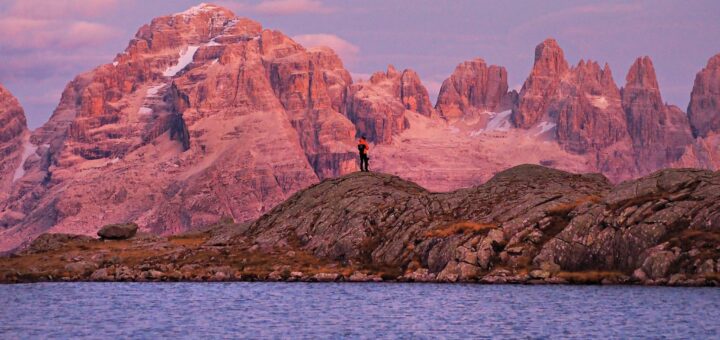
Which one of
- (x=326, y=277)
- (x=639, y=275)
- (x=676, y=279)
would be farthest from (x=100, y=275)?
(x=676, y=279)

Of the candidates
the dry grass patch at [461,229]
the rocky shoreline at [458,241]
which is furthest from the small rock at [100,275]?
the dry grass patch at [461,229]

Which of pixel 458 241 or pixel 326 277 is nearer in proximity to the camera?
pixel 458 241

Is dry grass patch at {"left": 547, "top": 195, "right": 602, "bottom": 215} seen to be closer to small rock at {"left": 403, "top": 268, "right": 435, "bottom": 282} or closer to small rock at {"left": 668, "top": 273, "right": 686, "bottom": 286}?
small rock at {"left": 403, "top": 268, "right": 435, "bottom": 282}

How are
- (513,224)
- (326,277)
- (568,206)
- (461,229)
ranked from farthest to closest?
(326,277), (461,229), (568,206), (513,224)

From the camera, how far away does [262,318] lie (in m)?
108

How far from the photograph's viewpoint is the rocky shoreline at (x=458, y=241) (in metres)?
140

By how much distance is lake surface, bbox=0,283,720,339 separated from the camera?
95.4 meters

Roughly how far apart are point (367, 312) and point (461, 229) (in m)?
47.7

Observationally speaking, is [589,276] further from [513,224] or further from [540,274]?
[513,224]

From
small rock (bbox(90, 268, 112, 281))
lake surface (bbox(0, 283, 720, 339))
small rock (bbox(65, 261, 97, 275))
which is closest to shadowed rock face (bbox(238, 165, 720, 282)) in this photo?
lake surface (bbox(0, 283, 720, 339))

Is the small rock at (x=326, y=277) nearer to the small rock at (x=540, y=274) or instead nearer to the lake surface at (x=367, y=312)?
the lake surface at (x=367, y=312)

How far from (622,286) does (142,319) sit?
183 feet

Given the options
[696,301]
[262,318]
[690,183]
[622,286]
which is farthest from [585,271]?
[262,318]

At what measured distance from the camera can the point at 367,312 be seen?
112m
